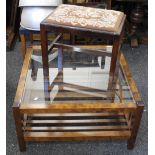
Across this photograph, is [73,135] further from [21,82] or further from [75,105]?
[21,82]

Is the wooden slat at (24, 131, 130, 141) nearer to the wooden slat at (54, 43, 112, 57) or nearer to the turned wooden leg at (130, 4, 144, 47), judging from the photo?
the wooden slat at (54, 43, 112, 57)

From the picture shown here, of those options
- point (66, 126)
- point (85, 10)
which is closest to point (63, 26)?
point (85, 10)

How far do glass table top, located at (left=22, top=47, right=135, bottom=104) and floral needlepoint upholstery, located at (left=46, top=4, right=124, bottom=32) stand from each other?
25 cm

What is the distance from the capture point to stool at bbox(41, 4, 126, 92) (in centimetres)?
109

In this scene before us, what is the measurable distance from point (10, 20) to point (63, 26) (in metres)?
1.18

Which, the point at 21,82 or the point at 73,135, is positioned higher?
the point at 21,82

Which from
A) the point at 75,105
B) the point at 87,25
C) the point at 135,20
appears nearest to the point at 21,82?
the point at 75,105

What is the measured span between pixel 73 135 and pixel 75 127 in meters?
0.06

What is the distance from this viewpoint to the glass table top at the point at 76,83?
1.08 m

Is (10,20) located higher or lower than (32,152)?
higher

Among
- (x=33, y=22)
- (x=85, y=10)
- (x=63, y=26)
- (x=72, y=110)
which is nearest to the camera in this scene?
(x=72, y=110)

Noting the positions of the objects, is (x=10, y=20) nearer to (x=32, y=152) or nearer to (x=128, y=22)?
(x=128, y=22)

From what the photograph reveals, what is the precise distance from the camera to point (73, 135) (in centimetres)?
109

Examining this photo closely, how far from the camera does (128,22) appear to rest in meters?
2.23
